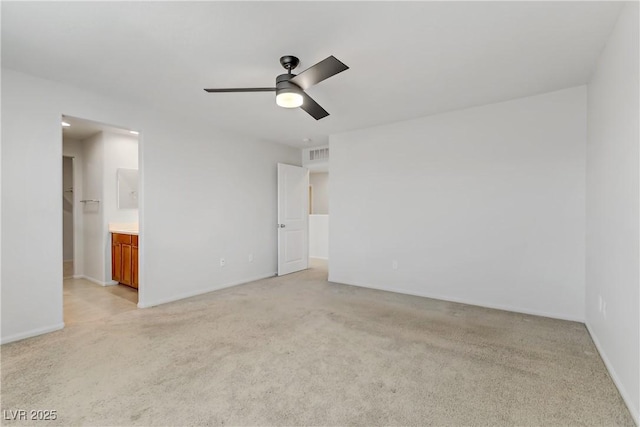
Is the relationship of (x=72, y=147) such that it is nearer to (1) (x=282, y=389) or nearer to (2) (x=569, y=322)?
(1) (x=282, y=389)

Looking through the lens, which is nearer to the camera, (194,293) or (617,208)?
(617,208)

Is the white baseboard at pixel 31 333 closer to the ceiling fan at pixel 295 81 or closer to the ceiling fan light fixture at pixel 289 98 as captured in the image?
the ceiling fan at pixel 295 81

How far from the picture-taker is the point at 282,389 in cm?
196

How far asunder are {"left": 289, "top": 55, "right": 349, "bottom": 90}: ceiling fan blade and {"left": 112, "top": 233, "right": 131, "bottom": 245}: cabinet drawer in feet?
11.9

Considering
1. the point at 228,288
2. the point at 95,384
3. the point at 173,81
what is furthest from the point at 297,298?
the point at 173,81

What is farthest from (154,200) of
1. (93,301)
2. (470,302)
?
(470,302)

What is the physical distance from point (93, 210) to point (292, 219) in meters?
3.40

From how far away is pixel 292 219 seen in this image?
5.66 m

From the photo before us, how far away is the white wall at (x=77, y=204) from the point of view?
5219 mm

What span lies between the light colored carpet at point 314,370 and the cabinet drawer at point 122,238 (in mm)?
1382

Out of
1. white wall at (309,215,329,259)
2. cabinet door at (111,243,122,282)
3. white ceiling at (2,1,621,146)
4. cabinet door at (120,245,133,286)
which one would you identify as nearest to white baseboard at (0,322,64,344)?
cabinet door at (120,245,133,286)

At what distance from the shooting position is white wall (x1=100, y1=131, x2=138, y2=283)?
15.7ft

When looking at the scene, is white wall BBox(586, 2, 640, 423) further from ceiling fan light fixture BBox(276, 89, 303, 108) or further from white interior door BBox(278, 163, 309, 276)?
white interior door BBox(278, 163, 309, 276)

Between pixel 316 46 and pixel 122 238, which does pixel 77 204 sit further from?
pixel 316 46
